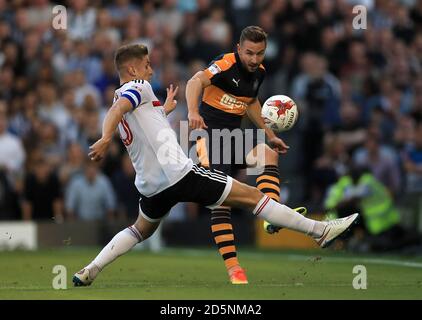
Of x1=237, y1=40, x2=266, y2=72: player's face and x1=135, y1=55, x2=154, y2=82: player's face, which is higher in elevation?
x1=237, y1=40, x2=266, y2=72: player's face

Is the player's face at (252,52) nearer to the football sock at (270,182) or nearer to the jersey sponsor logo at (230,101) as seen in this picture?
the jersey sponsor logo at (230,101)

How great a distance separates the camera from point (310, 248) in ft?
54.5

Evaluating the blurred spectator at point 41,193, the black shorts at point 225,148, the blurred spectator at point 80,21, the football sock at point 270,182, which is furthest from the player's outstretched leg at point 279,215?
the blurred spectator at point 80,21

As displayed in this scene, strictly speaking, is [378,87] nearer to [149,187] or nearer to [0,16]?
[0,16]

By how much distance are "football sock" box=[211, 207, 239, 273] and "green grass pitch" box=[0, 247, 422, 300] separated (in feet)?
0.74

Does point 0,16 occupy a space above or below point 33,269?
above

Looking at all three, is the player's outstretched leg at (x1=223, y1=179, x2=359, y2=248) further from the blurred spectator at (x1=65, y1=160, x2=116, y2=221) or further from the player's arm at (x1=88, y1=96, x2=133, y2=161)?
the blurred spectator at (x1=65, y1=160, x2=116, y2=221)

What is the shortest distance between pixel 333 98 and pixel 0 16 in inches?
222

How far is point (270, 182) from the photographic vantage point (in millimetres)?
10703

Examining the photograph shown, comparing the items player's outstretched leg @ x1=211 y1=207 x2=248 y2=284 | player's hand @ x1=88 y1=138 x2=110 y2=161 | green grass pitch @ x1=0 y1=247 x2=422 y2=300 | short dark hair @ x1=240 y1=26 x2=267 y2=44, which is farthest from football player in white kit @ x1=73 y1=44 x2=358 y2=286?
short dark hair @ x1=240 y1=26 x2=267 y2=44

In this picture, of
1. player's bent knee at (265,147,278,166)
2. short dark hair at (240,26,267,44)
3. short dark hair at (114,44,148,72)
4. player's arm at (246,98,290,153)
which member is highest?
short dark hair at (240,26,267,44)

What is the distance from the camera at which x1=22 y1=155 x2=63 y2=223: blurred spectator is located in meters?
16.9

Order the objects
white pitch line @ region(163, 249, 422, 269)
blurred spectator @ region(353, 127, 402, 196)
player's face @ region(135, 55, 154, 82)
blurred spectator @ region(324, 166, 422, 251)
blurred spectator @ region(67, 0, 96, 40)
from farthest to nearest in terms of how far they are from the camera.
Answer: blurred spectator @ region(67, 0, 96, 40), blurred spectator @ region(353, 127, 402, 196), blurred spectator @ region(324, 166, 422, 251), white pitch line @ region(163, 249, 422, 269), player's face @ region(135, 55, 154, 82)
